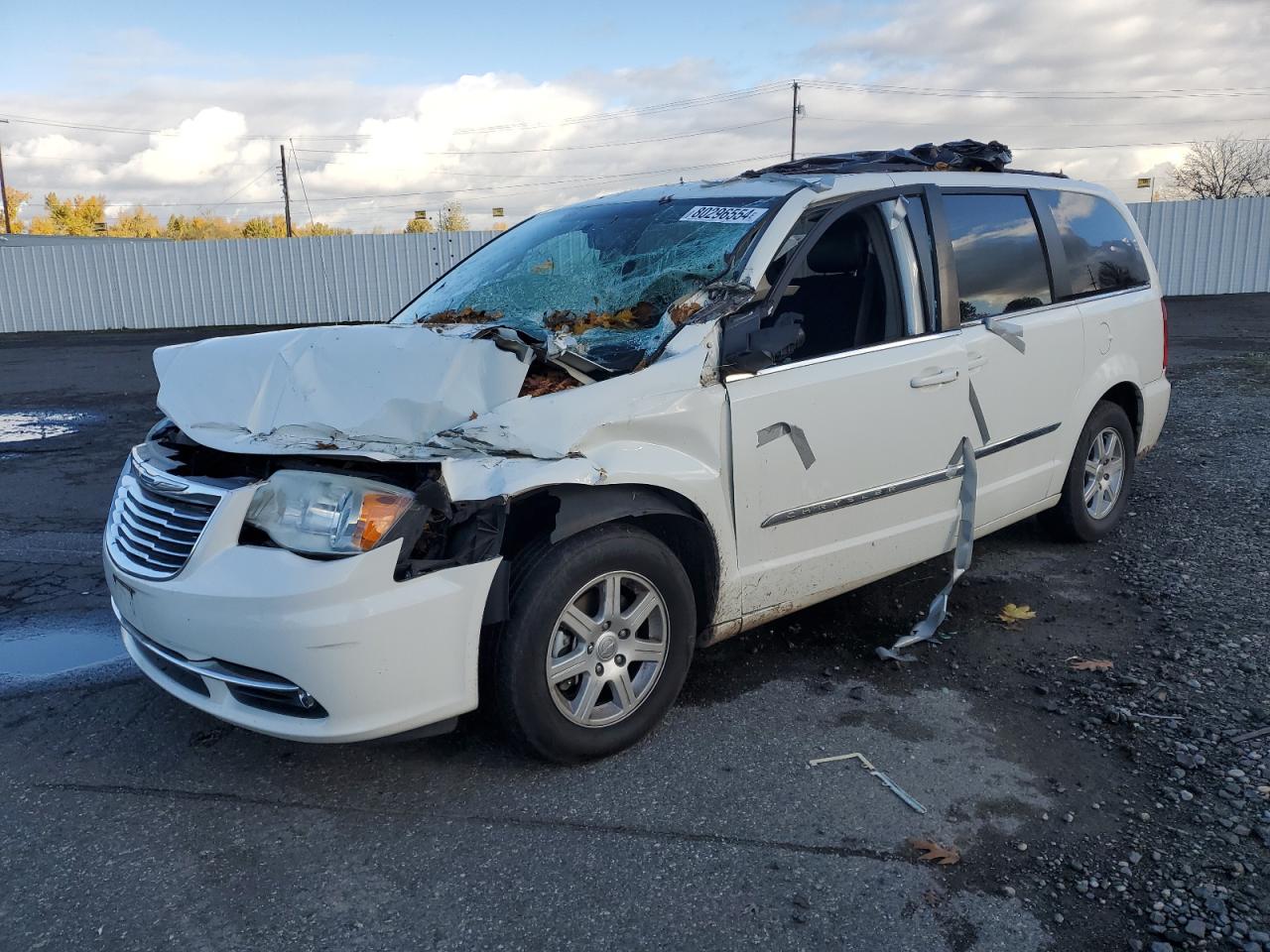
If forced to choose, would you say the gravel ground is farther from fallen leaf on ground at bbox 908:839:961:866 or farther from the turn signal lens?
the turn signal lens

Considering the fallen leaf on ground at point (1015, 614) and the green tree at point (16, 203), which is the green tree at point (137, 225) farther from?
the fallen leaf on ground at point (1015, 614)

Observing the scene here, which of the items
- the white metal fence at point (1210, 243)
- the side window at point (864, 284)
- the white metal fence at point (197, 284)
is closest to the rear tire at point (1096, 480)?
the side window at point (864, 284)

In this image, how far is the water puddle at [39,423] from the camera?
9.38 meters

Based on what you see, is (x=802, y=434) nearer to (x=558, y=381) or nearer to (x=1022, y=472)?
(x=558, y=381)

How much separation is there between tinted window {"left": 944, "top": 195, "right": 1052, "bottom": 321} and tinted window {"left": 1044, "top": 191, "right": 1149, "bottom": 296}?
→ 0.99ft

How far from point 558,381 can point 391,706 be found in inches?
44.5

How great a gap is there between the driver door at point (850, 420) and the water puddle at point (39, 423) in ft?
26.9

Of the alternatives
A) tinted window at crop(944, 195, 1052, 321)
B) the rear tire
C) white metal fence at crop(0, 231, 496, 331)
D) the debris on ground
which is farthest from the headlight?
white metal fence at crop(0, 231, 496, 331)

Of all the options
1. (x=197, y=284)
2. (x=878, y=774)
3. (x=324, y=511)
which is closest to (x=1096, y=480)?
(x=878, y=774)

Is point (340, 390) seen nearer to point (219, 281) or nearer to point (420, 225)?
point (219, 281)

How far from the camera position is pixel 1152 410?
5.71 meters

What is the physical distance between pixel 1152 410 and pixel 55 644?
583 cm

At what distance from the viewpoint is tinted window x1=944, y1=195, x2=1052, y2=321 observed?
438cm

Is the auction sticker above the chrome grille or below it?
above
